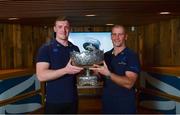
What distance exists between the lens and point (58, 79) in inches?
106

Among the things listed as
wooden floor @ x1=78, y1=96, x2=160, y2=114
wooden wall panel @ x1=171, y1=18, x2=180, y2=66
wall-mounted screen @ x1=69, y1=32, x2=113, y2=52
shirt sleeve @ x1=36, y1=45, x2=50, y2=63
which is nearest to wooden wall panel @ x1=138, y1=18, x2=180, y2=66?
wooden wall panel @ x1=171, y1=18, x2=180, y2=66

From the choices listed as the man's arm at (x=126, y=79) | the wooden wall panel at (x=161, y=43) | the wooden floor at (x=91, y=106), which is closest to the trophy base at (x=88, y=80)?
the man's arm at (x=126, y=79)

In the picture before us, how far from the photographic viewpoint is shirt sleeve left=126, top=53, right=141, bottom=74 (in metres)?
2.87

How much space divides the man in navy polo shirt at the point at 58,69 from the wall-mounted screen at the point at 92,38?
17.5ft

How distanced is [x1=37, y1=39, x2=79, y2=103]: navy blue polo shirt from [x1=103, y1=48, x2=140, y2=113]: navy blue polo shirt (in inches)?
13.4

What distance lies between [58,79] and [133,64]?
625 millimetres

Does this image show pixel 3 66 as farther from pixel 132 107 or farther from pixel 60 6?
pixel 132 107

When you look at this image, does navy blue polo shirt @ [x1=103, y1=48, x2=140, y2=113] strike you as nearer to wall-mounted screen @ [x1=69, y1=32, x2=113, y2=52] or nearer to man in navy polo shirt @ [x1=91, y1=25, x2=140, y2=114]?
man in navy polo shirt @ [x1=91, y1=25, x2=140, y2=114]

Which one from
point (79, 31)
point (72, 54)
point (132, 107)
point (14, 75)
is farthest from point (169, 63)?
point (72, 54)

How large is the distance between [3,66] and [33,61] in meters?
1.12

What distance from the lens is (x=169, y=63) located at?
22.1 ft

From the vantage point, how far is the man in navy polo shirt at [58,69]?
2680 mm

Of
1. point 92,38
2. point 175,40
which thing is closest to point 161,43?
point 175,40

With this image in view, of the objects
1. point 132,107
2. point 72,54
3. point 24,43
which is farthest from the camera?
point 24,43
